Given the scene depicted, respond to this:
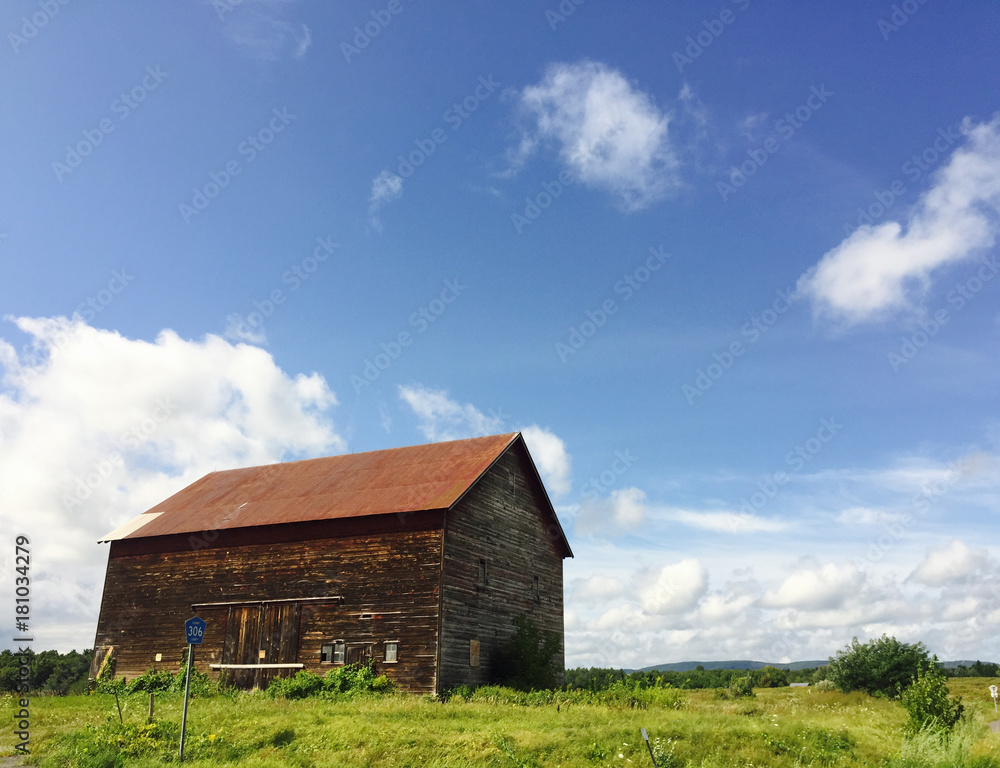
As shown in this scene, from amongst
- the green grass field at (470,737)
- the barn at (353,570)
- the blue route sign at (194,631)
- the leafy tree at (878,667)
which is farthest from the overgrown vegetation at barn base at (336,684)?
the leafy tree at (878,667)

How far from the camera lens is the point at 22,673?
17.9 meters

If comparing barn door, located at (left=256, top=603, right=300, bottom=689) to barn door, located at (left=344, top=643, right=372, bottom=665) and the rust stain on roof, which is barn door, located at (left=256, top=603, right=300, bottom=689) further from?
the rust stain on roof

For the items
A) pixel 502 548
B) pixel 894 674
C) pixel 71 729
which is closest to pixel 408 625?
pixel 502 548

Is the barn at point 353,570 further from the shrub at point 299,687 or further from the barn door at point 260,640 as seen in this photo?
the shrub at point 299,687

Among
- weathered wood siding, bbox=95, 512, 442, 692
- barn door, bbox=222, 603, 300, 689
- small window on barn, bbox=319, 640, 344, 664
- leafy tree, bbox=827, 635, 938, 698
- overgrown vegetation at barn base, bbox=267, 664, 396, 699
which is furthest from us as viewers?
leafy tree, bbox=827, 635, 938, 698

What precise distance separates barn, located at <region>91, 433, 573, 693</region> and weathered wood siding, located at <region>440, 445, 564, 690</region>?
0.07m

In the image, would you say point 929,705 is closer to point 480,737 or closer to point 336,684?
point 480,737

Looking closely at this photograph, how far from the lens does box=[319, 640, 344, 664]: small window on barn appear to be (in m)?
26.8

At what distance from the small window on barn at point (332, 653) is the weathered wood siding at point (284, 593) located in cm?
17

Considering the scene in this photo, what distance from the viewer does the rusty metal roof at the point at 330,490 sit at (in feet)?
93.7

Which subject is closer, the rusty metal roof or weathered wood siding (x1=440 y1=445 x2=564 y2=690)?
weathered wood siding (x1=440 y1=445 x2=564 y2=690)

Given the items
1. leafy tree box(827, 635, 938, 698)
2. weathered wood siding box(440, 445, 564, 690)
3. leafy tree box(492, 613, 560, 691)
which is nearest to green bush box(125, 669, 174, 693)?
weathered wood siding box(440, 445, 564, 690)

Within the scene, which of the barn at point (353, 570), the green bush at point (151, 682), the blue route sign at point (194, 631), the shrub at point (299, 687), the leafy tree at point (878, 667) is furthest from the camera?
the leafy tree at point (878, 667)

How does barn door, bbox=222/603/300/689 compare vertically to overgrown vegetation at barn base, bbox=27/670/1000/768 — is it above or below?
above
